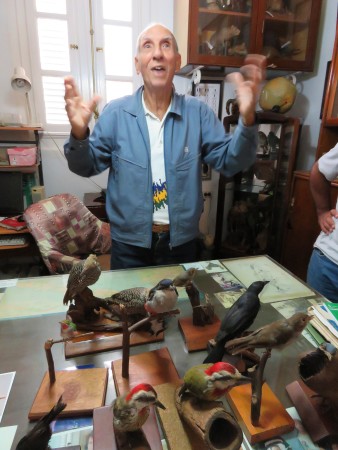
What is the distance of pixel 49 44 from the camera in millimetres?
2244

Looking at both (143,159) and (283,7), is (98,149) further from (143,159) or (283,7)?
(283,7)

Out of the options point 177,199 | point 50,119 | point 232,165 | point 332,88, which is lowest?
point 177,199

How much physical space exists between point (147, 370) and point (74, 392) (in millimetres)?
162

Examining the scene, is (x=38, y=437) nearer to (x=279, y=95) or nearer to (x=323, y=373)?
(x=323, y=373)

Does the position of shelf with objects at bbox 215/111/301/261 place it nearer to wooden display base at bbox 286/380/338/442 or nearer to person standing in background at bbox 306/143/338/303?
person standing in background at bbox 306/143/338/303

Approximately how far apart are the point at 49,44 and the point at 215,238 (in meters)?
2.00

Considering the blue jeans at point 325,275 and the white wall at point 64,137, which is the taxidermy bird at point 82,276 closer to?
the blue jeans at point 325,275

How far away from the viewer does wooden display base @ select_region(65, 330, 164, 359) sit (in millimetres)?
759

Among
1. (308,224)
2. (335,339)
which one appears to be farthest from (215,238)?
(335,339)

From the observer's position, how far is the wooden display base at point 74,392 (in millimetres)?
593

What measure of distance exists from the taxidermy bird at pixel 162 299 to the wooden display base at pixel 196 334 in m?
0.12

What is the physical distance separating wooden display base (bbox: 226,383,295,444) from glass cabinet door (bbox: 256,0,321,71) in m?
2.19

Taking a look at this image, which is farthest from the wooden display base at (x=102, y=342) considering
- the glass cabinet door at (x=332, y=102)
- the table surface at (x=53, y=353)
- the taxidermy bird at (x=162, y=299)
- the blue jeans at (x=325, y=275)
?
the glass cabinet door at (x=332, y=102)

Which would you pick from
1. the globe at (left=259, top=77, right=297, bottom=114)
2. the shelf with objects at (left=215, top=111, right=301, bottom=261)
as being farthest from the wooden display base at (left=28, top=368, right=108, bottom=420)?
the globe at (left=259, top=77, right=297, bottom=114)
